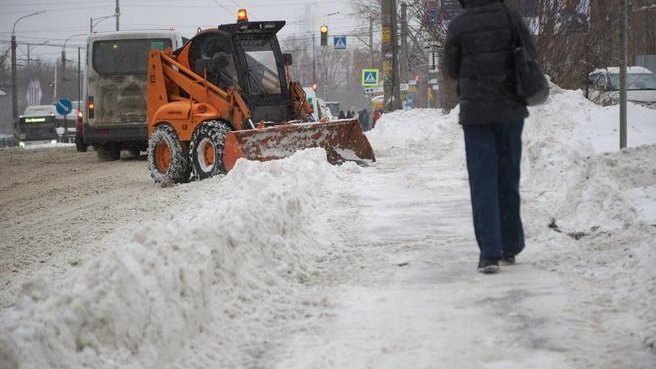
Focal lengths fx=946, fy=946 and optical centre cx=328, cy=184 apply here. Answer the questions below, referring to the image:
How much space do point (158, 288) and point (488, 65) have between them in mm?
2787

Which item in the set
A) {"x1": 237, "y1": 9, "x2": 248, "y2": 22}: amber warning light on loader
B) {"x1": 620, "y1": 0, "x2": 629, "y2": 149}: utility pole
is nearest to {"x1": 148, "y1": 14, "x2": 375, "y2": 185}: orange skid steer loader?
{"x1": 237, "y1": 9, "x2": 248, "y2": 22}: amber warning light on loader

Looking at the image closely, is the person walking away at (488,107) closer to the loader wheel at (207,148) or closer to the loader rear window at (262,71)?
the loader wheel at (207,148)

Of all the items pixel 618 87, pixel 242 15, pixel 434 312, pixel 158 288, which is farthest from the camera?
pixel 618 87

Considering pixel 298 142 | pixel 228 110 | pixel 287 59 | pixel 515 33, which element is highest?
pixel 287 59

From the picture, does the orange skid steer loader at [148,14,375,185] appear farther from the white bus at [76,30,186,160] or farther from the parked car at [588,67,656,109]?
the parked car at [588,67,656,109]

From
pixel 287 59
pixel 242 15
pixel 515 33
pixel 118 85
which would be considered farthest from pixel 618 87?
pixel 515 33

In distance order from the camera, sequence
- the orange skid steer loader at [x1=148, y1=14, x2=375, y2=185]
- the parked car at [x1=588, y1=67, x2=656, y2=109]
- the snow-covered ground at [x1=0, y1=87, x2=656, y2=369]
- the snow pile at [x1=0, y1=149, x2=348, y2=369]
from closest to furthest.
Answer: the snow pile at [x1=0, y1=149, x2=348, y2=369], the snow-covered ground at [x1=0, y1=87, x2=656, y2=369], the orange skid steer loader at [x1=148, y1=14, x2=375, y2=185], the parked car at [x1=588, y1=67, x2=656, y2=109]

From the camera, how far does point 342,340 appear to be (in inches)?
178

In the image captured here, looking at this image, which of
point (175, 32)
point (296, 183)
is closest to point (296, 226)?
point (296, 183)

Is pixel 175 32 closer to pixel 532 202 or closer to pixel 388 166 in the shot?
pixel 388 166

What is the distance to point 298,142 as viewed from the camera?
49.0 ft

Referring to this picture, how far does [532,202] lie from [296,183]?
7.64ft

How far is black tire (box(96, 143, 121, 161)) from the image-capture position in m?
23.6

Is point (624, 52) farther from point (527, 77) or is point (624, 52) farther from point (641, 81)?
point (641, 81)
